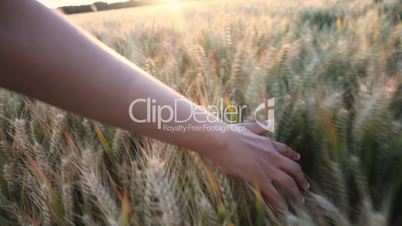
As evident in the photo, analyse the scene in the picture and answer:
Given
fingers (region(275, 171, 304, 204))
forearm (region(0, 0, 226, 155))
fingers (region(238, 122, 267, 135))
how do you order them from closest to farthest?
forearm (region(0, 0, 226, 155)), fingers (region(275, 171, 304, 204)), fingers (region(238, 122, 267, 135))

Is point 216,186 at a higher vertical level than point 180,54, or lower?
lower

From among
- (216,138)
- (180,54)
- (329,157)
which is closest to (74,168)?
(216,138)

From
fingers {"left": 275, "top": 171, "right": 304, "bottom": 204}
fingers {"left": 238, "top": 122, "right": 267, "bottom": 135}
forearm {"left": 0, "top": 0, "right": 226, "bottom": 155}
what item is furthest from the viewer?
fingers {"left": 238, "top": 122, "right": 267, "bottom": 135}

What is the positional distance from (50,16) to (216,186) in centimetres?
26

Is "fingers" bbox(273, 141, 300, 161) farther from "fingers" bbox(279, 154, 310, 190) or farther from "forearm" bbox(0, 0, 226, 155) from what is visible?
"forearm" bbox(0, 0, 226, 155)

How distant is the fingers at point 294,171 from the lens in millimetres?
549

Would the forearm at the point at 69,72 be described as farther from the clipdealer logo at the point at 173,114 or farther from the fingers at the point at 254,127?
the fingers at the point at 254,127

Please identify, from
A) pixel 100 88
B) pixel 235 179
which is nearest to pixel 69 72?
pixel 100 88

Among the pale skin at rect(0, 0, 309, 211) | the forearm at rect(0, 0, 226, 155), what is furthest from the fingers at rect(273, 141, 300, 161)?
the forearm at rect(0, 0, 226, 155)

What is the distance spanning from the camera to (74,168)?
2.05 ft

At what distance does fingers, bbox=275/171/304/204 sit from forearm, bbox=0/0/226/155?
0.15 meters

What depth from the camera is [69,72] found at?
0.43m

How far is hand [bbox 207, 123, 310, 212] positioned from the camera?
533 millimetres

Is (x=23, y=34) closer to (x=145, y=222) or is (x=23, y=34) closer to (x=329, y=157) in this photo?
(x=145, y=222)
